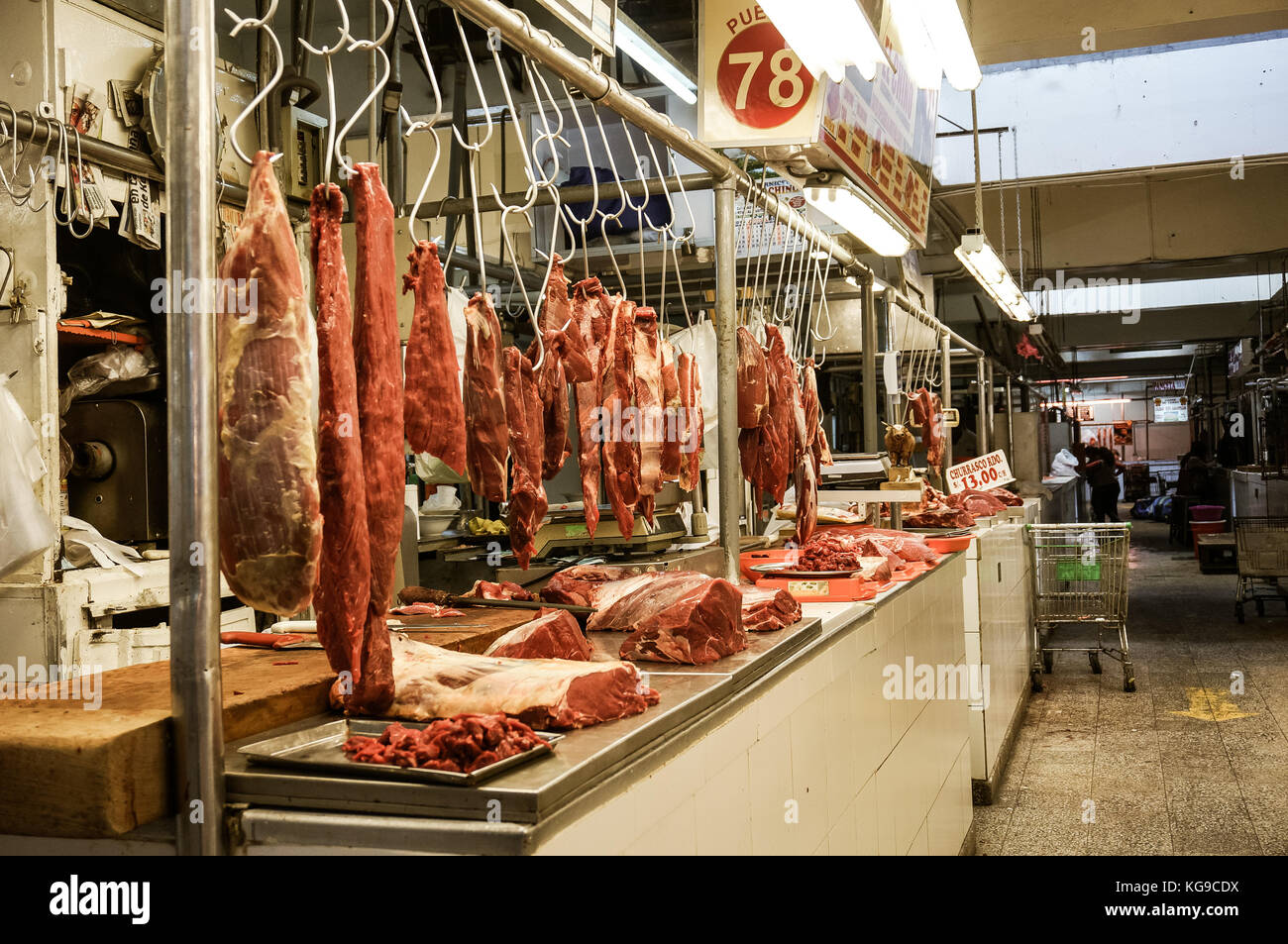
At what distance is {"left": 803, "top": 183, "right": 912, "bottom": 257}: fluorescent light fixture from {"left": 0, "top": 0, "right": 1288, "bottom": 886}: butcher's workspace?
0.11 feet

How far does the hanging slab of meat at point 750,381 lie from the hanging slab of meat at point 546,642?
1490mm

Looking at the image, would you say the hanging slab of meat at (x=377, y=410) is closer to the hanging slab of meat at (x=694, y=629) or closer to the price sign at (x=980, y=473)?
the hanging slab of meat at (x=694, y=629)

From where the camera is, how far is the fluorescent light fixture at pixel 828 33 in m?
2.78

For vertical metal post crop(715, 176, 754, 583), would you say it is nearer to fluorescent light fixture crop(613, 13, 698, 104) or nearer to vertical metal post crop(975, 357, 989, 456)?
fluorescent light fixture crop(613, 13, 698, 104)

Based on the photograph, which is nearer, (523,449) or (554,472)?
(523,449)

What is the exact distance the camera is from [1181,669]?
914cm

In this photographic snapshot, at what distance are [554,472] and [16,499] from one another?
1929 millimetres

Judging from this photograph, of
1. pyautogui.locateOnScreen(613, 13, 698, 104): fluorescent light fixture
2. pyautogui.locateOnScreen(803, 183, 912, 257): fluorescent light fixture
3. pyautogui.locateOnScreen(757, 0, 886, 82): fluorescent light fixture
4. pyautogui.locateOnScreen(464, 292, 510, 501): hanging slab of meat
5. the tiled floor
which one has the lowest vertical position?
the tiled floor

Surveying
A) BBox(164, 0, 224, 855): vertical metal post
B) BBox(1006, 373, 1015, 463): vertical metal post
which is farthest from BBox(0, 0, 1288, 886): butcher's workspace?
BBox(1006, 373, 1015, 463): vertical metal post

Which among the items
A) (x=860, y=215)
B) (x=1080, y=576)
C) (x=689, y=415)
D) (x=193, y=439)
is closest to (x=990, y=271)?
(x=1080, y=576)

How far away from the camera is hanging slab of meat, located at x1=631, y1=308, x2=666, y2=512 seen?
309 centimetres

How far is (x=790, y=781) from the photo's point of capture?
2.43 m

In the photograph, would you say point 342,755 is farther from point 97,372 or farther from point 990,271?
point 990,271

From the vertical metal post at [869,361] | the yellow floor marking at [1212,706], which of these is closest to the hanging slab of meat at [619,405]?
the vertical metal post at [869,361]
